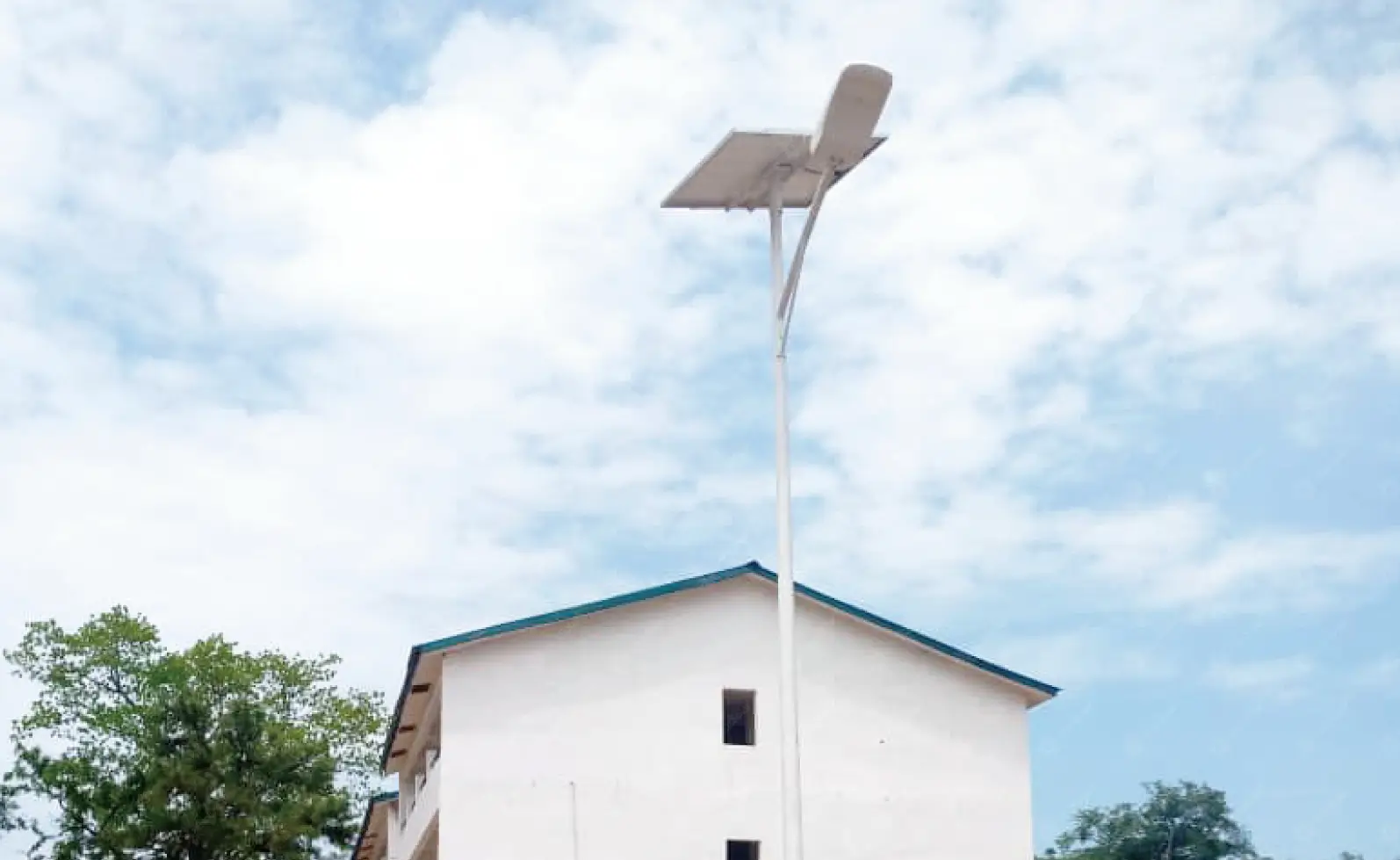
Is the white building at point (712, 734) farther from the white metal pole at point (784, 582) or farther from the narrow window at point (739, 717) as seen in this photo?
the white metal pole at point (784, 582)

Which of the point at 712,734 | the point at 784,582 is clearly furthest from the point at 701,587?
the point at 784,582

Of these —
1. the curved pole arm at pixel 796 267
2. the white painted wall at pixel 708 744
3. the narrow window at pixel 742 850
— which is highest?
the curved pole arm at pixel 796 267

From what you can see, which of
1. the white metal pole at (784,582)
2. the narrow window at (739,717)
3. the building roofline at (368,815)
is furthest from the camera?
the building roofline at (368,815)

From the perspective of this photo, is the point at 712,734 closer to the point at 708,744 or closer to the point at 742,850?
the point at 708,744

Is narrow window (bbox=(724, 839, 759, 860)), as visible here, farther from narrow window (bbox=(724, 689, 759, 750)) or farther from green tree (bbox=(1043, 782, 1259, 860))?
green tree (bbox=(1043, 782, 1259, 860))

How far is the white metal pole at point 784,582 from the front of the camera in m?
12.8

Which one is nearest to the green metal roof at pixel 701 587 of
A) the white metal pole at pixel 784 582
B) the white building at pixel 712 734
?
the white building at pixel 712 734

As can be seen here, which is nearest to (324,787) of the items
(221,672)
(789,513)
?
(221,672)

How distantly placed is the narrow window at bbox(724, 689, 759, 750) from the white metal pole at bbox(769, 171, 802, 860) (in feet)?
30.0

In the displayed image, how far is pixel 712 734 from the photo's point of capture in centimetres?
2198

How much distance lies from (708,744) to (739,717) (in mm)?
1239

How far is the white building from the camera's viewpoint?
2138 cm

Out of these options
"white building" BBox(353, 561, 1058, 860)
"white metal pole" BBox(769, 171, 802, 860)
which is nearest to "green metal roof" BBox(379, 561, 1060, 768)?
"white building" BBox(353, 561, 1058, 860)

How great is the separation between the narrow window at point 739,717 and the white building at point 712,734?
3cm
